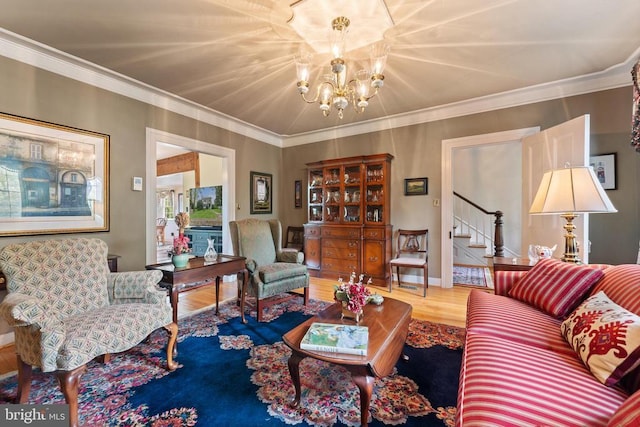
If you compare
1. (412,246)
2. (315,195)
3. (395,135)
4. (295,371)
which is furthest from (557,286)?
(315,195)

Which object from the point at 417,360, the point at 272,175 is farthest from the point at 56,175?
the point at 417,360

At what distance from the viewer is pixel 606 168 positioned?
118 inches

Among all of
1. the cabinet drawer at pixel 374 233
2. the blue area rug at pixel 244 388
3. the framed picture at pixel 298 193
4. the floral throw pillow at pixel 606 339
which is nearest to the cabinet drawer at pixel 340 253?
the cabinet drawer at pixel 374 233

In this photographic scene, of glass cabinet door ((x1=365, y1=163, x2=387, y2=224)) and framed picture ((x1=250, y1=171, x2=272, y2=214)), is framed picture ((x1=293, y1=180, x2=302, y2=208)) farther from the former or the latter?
glass cabinet door ((x1=365, y1=163, x2=387, y2=224))

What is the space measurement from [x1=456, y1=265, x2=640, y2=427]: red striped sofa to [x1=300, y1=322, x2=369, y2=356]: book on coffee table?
50 centimetres

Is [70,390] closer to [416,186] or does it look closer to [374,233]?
[374,233]

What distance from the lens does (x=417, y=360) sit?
2.06m

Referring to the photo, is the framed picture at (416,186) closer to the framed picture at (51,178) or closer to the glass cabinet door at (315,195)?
the glass cabinet door at (315,195)

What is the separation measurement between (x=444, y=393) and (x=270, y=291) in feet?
5.85

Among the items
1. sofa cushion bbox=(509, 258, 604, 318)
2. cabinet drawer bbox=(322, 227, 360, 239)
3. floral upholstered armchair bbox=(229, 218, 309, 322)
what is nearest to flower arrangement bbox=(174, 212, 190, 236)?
floral upholstered armchair bbox=(229, 218, 309, 322)

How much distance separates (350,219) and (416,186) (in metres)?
1.21

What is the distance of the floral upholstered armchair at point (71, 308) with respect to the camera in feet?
4.49

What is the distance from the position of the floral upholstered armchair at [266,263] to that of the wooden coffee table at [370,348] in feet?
3.26

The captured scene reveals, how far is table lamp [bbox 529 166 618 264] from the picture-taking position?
1.90 m
